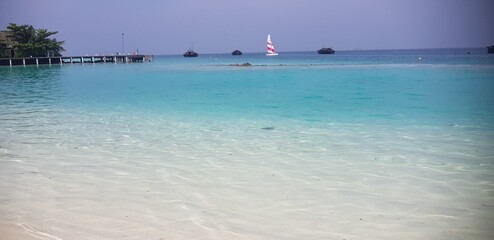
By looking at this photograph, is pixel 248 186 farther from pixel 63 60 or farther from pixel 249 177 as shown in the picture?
pixel 63 60

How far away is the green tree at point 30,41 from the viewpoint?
76125mm

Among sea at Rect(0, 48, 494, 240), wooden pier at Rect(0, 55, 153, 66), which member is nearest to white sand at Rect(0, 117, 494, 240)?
sea at Rect(0, 48, 494, 240)

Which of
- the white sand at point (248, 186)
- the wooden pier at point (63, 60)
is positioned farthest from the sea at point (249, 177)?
the wooden pier at point (63, 60)

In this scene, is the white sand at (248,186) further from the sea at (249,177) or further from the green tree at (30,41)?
the green tree at (30,41)

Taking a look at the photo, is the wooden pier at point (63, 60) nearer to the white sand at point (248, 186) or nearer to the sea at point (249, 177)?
the sea at point (249, 177)

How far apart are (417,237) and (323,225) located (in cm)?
92

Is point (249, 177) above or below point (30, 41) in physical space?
below

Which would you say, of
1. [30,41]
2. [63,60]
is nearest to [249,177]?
[30,41]

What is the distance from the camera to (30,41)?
7919 cm

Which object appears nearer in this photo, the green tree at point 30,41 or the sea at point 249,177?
the sea at point 249,177

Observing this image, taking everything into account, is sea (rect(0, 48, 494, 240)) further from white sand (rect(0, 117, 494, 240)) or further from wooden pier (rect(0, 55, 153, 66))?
wooden pier (rect(0, 55, 153, 66))

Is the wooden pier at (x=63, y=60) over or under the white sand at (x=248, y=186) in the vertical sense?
over

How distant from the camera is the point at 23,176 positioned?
649 centimetres

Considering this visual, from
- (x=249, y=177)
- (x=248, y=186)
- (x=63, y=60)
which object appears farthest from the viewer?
(x=63, y=60)
